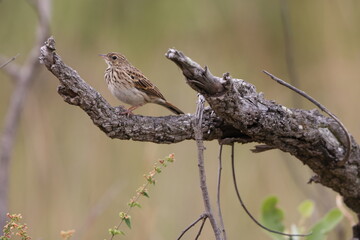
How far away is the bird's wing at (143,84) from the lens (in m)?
3.85

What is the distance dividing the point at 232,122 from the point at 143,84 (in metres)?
1.43

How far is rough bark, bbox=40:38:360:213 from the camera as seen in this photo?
2330mm

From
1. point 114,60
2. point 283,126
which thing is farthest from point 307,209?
point 114,60

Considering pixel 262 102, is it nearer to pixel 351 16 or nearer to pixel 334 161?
pixel 334 161

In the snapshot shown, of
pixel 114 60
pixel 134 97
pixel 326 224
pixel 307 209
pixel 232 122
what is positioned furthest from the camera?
pixel 114 60

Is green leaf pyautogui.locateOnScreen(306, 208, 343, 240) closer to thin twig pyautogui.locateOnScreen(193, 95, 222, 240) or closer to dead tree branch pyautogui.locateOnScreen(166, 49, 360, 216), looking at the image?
dead tree branch pyautogui.locateOnScreen(166, 49, 360, 216)

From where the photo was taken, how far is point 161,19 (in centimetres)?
543

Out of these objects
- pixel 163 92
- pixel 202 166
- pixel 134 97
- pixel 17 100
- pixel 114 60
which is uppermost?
pixel 163 92

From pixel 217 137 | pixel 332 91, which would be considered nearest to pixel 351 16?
pixel 332 91

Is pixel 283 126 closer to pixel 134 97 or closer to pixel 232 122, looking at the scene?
pixel 232 122

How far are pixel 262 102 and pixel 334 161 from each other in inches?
19.2

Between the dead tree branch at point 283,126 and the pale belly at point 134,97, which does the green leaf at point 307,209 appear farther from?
the pale belly at point 134,97

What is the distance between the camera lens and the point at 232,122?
100 inches

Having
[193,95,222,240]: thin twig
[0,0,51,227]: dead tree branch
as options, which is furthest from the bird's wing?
[193,95,222,240]: thin twig
